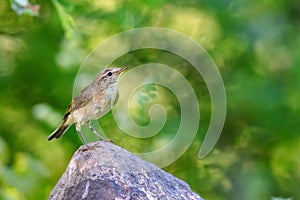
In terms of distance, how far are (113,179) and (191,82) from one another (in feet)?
10.3

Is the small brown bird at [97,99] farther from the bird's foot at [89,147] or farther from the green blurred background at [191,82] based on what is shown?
the green blurred background at [191,82]

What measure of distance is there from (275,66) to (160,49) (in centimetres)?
118

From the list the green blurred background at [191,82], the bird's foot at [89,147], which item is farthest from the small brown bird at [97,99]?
the green blurred background at [191,82]

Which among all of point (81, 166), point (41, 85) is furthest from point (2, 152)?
point (81, 166)

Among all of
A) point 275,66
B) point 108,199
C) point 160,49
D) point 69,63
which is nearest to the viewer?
point 108,199

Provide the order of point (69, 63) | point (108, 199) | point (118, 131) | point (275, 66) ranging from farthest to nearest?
point (275, 66) → point (69, 63) → point (118, 131) → point (108, 199)

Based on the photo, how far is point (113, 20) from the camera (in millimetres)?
6078

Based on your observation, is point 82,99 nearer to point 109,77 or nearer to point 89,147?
point 109,77

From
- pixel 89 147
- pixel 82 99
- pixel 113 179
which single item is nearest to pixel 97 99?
pixel 82 99

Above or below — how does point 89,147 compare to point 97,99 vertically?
below

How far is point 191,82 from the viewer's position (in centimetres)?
650

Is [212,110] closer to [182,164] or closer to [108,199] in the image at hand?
[182,164]

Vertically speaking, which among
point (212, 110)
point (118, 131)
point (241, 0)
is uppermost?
point (241, 0)

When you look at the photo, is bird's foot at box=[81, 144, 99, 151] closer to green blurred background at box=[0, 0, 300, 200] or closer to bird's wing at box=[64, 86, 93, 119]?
bird's wing at box=[64, 86, 93, 119]
